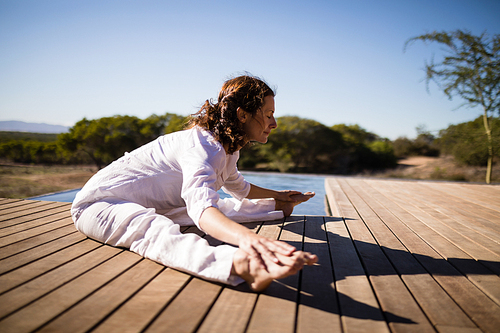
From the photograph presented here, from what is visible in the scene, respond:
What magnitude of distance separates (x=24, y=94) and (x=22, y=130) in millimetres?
5183

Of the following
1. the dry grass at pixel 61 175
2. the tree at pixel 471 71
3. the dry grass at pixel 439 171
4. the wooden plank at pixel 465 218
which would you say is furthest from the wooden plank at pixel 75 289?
the dry grass at pixel 439 171

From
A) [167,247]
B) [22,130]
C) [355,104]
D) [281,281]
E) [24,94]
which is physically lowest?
[281,281]

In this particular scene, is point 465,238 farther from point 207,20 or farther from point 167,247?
point 207,20

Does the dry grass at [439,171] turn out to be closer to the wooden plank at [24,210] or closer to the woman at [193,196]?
the woman at [193,196]

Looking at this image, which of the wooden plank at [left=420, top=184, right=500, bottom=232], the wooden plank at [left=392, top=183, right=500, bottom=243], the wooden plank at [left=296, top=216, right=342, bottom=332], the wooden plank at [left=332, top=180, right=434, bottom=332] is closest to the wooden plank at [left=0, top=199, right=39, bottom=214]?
the wooden plank at [left=296, top=216, right=342, bottom=332]

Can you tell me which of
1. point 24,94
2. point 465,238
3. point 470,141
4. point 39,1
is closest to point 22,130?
point 39,1

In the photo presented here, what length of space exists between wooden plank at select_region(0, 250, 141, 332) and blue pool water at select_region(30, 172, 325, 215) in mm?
2550

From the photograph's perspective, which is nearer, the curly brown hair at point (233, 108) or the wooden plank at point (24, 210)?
the curly brown hair at point (233, 108)

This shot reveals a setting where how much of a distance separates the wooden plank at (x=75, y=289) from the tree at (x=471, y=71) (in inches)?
364

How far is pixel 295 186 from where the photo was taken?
6195 mm

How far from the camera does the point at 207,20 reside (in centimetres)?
835

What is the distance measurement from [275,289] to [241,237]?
0.25 meters

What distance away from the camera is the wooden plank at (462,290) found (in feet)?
2.65

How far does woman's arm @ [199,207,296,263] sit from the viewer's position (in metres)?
0.79
